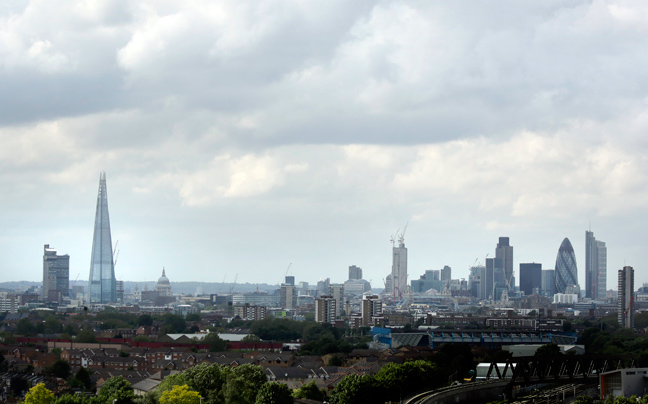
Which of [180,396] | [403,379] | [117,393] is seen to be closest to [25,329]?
[117,393]

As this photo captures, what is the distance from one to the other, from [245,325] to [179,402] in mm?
100871

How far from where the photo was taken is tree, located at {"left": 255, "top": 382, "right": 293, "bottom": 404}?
40719 mm

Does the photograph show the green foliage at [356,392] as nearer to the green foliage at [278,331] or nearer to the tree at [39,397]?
the tree at [39,397]

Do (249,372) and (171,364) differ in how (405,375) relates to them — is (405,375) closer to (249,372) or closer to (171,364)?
(249,372)

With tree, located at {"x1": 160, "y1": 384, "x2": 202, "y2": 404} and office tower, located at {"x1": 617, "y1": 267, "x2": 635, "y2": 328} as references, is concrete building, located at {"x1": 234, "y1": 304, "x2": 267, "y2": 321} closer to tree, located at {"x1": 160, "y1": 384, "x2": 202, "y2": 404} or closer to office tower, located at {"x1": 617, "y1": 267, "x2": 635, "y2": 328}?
office tower, located at {"x1": 617, "y1": 267, "x2": 635, "y2": 328}

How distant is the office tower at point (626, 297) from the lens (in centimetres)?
14875

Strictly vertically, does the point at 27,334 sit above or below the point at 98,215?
below

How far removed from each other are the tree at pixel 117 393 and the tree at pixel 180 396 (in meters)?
1.94

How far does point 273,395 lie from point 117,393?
7.58 meters

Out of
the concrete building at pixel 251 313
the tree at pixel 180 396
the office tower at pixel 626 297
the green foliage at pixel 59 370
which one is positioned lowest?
the green foliage at pixel 59 370

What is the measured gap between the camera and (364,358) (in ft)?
252

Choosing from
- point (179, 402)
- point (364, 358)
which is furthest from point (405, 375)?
point (364, 358)

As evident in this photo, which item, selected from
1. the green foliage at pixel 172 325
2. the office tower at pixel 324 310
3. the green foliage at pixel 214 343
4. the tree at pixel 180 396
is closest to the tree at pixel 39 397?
the tree at pixel 180 396

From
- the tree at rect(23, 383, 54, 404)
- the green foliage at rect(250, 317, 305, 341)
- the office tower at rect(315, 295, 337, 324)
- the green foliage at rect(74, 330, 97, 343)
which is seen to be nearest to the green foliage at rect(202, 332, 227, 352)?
the green foliage at rect(74, 330, 97, 343)
